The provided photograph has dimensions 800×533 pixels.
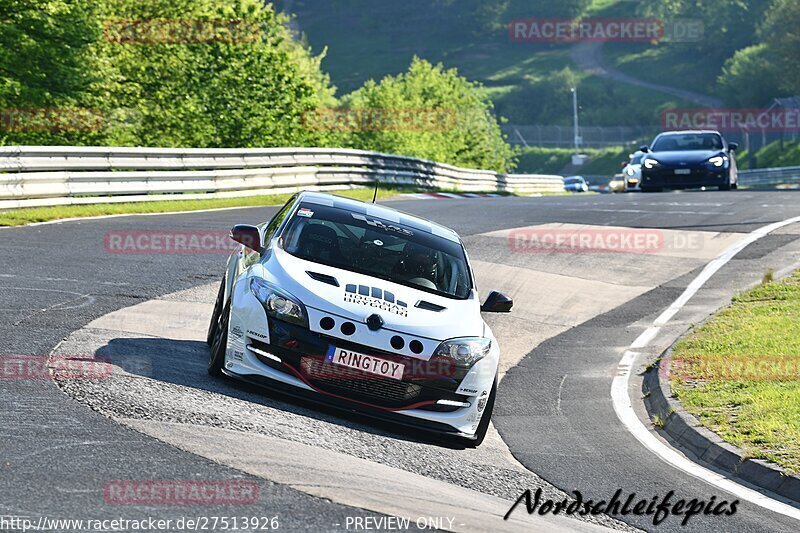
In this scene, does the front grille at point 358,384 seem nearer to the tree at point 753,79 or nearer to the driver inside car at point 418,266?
the driver inside car at point 418,266

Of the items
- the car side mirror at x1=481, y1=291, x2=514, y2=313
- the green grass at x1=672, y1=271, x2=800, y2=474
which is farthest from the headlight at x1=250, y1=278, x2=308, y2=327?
the green grass at x1=672, y1=271, x2=800, y2=474

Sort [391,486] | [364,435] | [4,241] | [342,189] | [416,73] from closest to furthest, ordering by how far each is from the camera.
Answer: [391,486], [364,435], [4,241], [342,189], [416,73]

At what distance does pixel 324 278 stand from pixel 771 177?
52492 mm

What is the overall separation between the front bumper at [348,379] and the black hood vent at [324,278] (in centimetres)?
49

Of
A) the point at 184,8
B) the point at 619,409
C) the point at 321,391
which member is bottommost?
the point at 619,409

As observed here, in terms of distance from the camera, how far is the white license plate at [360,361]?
780 cm

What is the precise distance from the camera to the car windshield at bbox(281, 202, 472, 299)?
8.70 meters

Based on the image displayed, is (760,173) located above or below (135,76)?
below

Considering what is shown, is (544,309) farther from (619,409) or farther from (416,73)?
(416,73)

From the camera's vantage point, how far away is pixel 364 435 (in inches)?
306

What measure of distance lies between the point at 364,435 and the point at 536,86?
155 m

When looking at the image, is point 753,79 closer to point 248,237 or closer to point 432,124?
point 432,124

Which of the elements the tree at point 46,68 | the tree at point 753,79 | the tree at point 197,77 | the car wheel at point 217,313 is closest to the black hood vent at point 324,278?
the car wheel at point 217,313

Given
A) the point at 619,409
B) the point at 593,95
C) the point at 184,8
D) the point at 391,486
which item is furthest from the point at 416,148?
the point at 593,95
